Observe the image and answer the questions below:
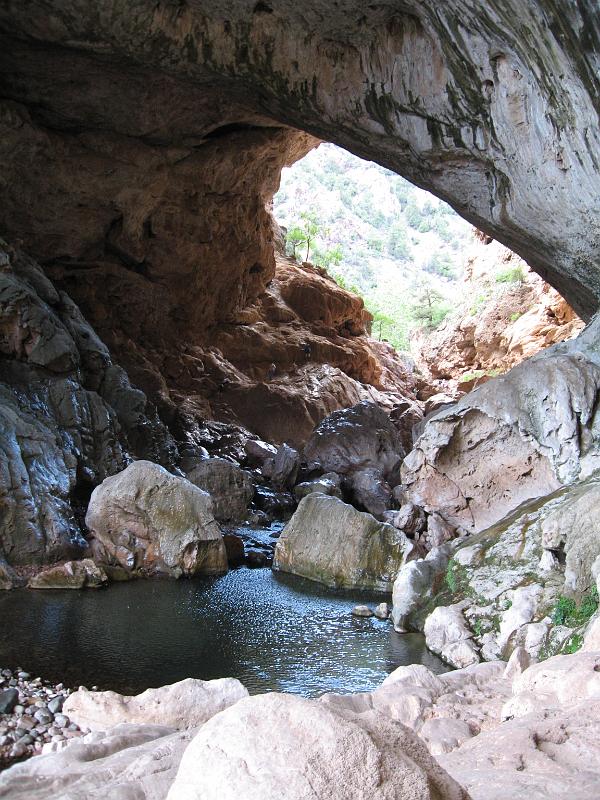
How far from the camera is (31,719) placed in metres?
6.25

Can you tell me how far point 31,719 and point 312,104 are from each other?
14.3 m

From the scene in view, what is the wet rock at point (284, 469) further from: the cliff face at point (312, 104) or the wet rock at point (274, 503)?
the cliff face at point (312, 104)

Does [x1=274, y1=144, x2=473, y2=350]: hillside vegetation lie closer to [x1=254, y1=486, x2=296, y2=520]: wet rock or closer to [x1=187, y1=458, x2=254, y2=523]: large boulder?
[x1=254, y1=486, x2=296, y2=520]: wet rock

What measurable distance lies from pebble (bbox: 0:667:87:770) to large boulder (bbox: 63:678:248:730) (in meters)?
0.16

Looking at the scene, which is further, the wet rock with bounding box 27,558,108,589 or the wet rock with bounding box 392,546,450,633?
the wet rock with bounding box 27,558,108,589

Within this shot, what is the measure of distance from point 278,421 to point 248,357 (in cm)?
330

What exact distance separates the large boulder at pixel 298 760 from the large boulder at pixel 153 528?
9320mm

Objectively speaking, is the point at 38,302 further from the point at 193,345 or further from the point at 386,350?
the point at 386,350

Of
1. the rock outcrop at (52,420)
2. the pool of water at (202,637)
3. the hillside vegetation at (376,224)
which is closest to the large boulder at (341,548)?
the pool of water at (202,637)

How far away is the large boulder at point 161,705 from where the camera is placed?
5.80m

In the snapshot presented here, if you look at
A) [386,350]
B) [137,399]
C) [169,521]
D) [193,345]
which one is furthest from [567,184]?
[386,350]

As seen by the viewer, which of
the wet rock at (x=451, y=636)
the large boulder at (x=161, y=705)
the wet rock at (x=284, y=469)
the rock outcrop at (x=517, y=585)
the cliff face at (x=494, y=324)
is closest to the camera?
the large boulder at (x=161, y=705)

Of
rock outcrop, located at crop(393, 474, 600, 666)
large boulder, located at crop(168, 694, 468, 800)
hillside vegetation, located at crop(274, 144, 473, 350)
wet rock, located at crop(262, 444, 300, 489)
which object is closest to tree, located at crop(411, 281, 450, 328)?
hillside vegetation, located at crop(274, 144, 473, 350)

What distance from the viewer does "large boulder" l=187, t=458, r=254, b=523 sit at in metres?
15.5
